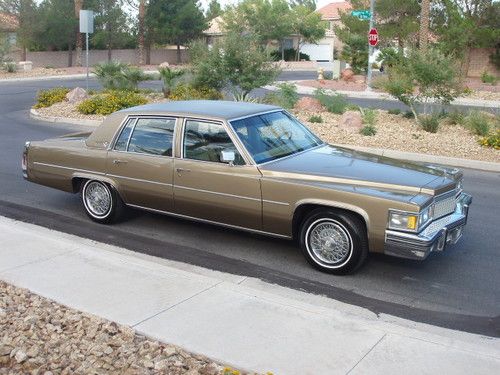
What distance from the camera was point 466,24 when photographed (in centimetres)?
3294

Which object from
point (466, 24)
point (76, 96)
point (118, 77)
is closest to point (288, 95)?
point (118, 77)

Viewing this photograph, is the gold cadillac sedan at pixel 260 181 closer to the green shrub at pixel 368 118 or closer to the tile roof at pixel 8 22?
the green shrub at pixel 368 118

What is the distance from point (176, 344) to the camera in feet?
15.3

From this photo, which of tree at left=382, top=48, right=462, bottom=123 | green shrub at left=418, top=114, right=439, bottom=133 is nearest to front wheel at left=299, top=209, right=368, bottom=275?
green shrub at left=418, top=114, right=439, bottom=133

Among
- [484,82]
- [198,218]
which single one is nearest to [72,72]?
[484,82]

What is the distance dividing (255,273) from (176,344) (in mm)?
Result: 1857

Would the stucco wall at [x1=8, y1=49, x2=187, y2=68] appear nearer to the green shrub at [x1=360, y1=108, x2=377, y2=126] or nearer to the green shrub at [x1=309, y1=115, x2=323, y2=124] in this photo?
the green shrub at [x1=309, y1=115, x2=323, y2=124]

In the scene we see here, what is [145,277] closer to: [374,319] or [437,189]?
[374,319]

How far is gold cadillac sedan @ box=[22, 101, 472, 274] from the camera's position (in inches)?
233

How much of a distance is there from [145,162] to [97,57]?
4904 centimetres

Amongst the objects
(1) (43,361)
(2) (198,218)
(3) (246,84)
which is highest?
(3) (246,84)

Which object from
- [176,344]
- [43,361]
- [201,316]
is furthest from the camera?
[201,316]

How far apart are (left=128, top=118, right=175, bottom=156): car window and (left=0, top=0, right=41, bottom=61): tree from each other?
4112 centimetres

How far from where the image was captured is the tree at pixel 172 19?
173 feet
